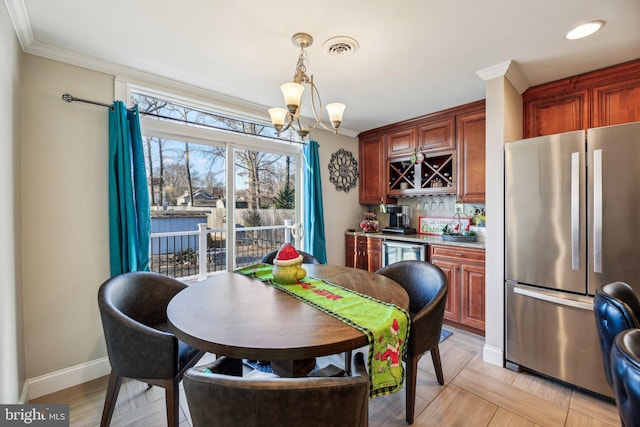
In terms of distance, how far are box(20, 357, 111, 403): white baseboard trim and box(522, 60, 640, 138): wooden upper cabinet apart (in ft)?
13.9

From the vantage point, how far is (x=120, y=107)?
216 centimetres

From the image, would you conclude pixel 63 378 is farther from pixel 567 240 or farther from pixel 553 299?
pixel 567 240

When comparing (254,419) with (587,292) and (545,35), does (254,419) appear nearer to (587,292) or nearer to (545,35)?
A: (587,292)

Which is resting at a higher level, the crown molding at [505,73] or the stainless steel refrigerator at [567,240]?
the crown molding at [505,73]

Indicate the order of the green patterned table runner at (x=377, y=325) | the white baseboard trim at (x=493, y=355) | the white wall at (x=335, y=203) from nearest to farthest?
the green patterned table runner at (x=377, y=325) → the white baseboard trim at (x=493, y=355) → the white wall at (x=335, y=203)

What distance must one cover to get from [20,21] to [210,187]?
1638 mm

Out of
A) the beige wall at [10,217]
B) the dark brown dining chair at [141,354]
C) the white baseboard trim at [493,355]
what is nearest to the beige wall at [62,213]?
the beige wall at [10,217]

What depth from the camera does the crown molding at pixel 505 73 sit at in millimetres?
2197

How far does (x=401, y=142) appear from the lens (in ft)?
12.2

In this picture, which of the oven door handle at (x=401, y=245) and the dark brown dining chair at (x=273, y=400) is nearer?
the dark brown dining chair at (x=273, y=400)

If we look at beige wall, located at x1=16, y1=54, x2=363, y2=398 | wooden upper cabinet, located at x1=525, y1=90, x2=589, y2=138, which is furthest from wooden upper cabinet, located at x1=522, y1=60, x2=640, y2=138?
beige wall, located at x1=16, y1=54, x2=363, y2=398

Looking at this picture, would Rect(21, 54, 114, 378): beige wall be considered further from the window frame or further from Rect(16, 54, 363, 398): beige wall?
the window frame

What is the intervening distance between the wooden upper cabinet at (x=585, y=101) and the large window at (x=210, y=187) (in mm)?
2547

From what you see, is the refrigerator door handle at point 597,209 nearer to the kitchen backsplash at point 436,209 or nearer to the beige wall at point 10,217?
the kitchen backsplash at point 436,209
